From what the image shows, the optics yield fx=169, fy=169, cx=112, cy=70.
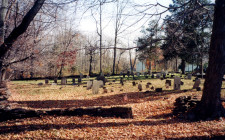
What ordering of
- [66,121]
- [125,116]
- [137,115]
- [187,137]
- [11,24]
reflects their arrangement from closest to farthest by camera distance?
[187,137] → [66,121] → [125,116] → [137,115] → [11,24]

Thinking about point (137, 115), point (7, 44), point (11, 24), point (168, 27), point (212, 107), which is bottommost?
point (137, 115)

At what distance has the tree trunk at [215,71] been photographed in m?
5.47

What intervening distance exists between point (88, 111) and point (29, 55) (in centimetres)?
583

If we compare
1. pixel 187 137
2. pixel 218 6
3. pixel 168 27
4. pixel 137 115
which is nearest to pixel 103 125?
pixel 137 115

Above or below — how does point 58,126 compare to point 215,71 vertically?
below

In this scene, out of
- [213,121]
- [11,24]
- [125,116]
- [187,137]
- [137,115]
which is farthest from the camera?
[11,24]

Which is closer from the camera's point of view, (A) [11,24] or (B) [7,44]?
(B) [7,44]

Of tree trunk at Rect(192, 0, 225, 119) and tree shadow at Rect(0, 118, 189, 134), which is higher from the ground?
tree trunk at Rect(192, 0, 225, 119)

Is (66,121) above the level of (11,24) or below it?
below

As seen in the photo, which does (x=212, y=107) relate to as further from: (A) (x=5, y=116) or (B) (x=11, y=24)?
(B) (x=11, y=24)

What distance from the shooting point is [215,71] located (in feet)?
18.2

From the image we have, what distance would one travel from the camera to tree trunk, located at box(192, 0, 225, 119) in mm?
5473

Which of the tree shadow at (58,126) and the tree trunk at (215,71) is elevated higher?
the tree trunk at (215,71)

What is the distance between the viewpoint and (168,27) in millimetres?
7289
